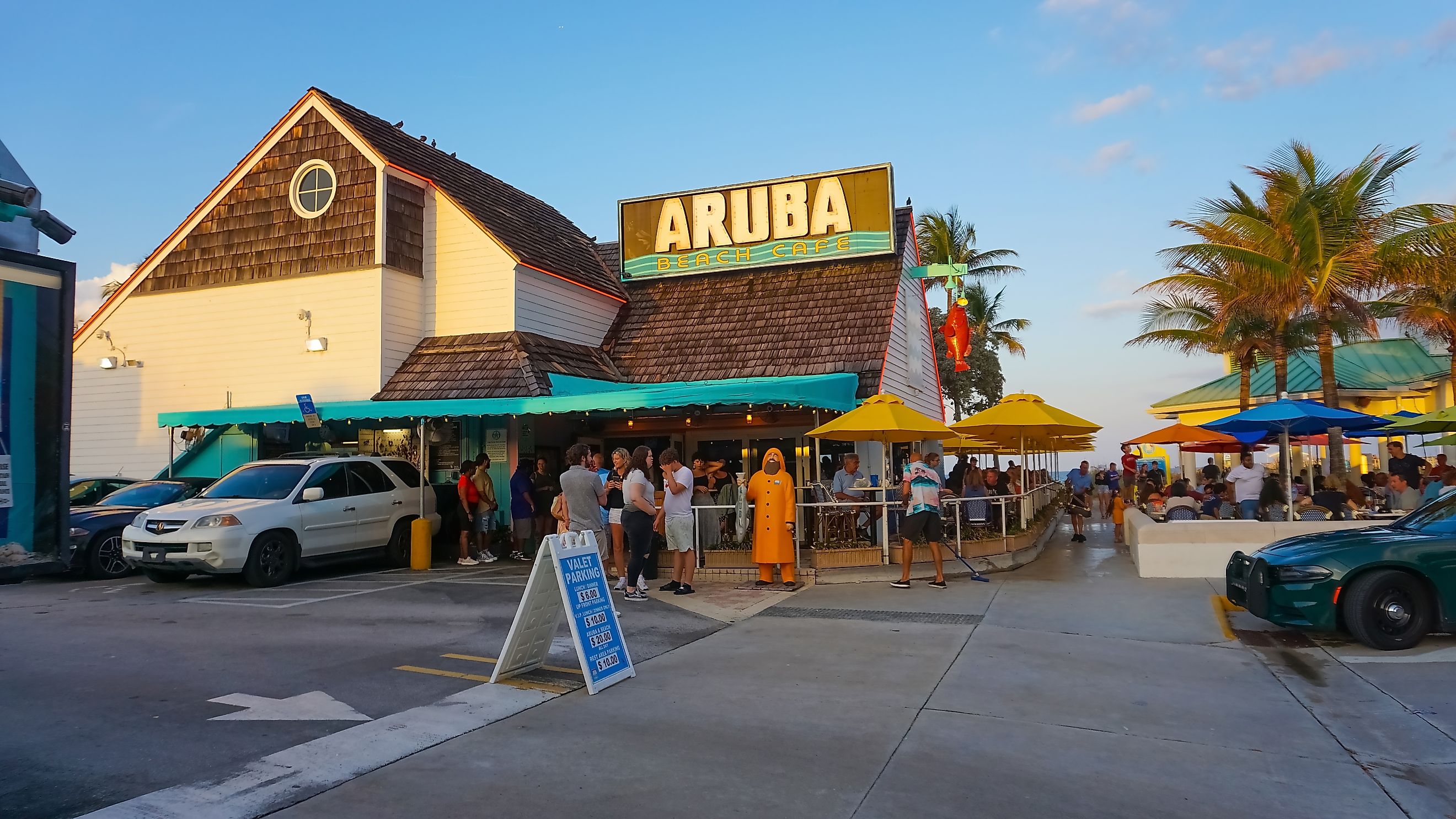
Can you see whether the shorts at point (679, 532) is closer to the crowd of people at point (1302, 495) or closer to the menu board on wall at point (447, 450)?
the menu board on wall at point (447, 450)

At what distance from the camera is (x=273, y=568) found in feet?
37.8

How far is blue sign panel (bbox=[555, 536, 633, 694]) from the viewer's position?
6.38 meters

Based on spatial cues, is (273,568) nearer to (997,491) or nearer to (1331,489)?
(997,491)

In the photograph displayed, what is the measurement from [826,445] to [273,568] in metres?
9.82

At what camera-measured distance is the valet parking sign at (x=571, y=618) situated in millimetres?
6438

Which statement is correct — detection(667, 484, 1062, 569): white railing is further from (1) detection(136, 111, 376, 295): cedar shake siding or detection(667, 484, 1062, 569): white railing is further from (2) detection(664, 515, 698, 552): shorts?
(1) detection(136, 111, 376, 295): cedar shake siding

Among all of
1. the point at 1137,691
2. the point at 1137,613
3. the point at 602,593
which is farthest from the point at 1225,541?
the point at 602,593

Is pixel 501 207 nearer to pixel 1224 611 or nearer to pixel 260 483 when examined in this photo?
pixel 260 483

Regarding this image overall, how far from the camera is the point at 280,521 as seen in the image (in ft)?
38.0

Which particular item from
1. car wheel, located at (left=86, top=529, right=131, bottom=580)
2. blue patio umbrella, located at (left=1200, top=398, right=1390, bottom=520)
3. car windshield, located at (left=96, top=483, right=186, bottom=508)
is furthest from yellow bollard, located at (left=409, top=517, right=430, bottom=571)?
blue patio umbrella, located at (left=1200, top=398, right=1390, bottom=520)

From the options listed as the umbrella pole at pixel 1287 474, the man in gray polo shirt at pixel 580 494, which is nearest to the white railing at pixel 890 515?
the man in gray polo shirt at pixel 580 494

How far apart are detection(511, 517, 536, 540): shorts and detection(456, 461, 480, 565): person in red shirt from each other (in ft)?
2.23

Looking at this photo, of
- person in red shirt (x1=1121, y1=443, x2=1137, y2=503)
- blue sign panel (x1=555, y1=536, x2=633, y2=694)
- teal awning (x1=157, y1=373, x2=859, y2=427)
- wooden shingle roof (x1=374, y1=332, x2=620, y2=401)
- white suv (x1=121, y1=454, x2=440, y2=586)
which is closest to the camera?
blue sign panel (x1=555, y1=536, x2=633, y2=694)

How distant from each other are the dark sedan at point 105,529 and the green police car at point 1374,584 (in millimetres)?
13883
